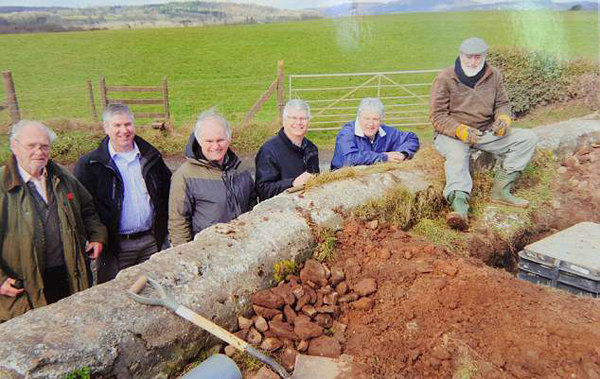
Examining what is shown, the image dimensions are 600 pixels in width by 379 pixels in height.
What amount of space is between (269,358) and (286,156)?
2434mm

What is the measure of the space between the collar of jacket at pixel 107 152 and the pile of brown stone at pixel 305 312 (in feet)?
6.36

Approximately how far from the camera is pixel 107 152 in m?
3.92

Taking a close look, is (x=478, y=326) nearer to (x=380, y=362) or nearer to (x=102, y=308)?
(x=380, y=362)

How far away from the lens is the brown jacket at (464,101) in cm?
482

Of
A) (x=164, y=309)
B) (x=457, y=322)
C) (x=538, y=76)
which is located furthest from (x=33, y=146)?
(x=538, y=76)

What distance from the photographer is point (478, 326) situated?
2.50m

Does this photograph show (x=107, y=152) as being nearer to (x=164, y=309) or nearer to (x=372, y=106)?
(x=164, y=309)

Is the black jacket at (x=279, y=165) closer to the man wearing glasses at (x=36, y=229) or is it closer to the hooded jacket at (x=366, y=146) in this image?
the hooded jacket at (x=366, y=146)

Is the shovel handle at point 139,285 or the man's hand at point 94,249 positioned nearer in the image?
the shovel handle at point 139,285

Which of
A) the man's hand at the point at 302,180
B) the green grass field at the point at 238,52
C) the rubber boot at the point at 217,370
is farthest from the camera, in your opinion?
the green grass field at the point at 238,52

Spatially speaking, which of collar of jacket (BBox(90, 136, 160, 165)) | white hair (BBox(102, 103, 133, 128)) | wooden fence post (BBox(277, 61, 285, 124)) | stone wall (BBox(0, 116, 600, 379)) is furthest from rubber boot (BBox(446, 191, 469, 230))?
wooden fence post (BBox(277, 61, 285, 124))

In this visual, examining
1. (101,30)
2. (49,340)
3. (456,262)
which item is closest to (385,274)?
(456,262)

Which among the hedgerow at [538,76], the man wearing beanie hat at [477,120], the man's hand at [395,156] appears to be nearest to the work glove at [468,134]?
the man wearing beanie hat at [477,120]

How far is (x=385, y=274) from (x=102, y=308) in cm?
176
